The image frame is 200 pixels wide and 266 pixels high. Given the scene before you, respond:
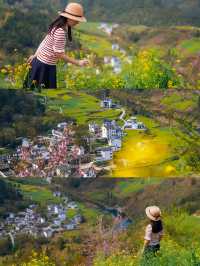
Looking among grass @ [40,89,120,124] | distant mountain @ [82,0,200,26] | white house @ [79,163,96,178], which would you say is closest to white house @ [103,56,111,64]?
grass @ [40,89,120,124]

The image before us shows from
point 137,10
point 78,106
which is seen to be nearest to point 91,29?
point 137,10

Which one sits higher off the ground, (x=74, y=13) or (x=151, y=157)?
(x=74, y=13)

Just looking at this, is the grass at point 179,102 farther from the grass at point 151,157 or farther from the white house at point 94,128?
the white house at point 94,128

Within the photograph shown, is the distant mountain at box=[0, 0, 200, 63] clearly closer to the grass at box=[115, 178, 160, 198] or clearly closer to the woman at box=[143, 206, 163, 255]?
the grass at box=[115, 178, 160, 198]

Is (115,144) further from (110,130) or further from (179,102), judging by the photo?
(179,102)

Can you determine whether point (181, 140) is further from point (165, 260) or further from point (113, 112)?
point (165, 260)

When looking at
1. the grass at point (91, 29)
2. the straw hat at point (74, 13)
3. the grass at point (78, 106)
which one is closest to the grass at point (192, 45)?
the grass at point (91, 29)

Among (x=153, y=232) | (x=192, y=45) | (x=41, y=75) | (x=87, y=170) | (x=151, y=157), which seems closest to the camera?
(x=153, y=232)
